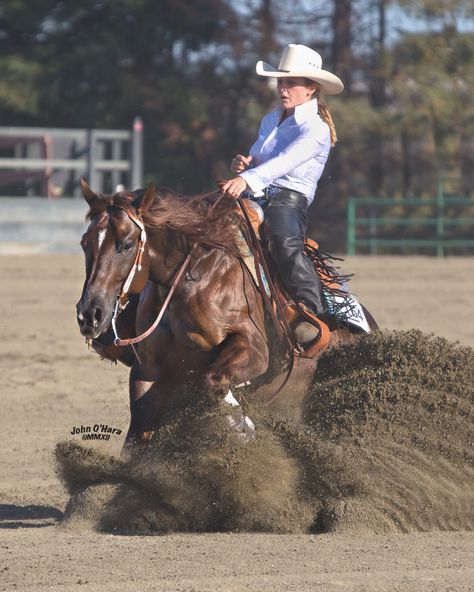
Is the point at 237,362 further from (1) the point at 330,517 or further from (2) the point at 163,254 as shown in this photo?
(1) the point at 330,517

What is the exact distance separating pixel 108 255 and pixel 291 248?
1.08 meters

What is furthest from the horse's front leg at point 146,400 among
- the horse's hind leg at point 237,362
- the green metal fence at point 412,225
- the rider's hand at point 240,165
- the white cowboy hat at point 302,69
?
the green metal fence at point 412,225

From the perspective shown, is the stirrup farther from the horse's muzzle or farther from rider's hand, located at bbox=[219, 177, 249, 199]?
the horse's muzzle

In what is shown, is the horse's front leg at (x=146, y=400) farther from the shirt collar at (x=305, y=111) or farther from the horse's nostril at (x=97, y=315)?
the shirt collar at (x=305, y=111)

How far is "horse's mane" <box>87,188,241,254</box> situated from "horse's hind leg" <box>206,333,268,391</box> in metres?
0.46

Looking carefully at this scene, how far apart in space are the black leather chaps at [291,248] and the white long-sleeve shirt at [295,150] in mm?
104

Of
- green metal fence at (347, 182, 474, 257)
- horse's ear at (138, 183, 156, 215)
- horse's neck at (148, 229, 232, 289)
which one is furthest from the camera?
green metal fence at (347, 182, 474, 257)

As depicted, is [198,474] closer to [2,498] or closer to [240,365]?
[240,365]

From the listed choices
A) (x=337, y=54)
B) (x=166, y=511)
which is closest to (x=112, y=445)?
(x=166, y=511)

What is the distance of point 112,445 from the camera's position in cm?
727

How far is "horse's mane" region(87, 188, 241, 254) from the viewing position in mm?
5473

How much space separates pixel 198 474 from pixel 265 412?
0.48 m

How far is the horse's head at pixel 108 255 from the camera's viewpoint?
16.5 feet

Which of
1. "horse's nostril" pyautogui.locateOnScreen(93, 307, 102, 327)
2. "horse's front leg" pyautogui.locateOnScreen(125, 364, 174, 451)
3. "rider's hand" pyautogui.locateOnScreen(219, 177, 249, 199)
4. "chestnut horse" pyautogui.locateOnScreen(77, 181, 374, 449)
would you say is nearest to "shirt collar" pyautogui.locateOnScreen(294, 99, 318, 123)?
"rider's hand" pyautogui.locateOnScreen(219, 177, 249, 199)
